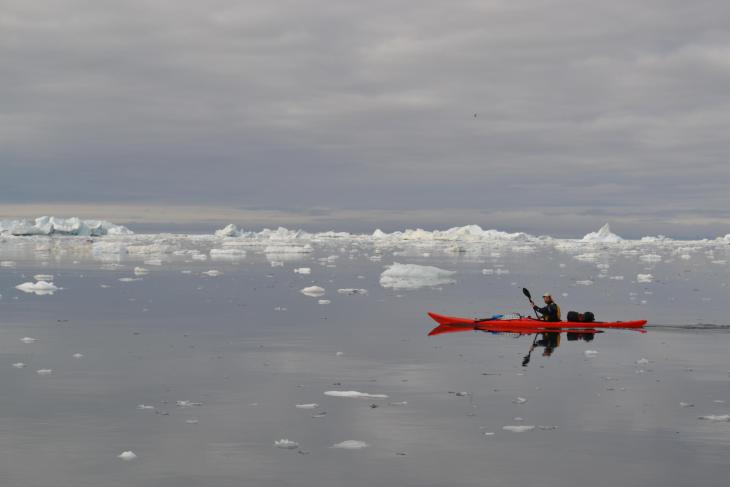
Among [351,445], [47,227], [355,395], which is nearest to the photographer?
[351,445]

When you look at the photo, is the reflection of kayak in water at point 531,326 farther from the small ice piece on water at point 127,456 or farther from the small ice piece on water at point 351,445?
the small ice piece on water at point 127,456

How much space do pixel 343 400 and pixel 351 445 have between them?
2.50 metres

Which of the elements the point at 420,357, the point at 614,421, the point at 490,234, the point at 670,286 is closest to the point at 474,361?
the point at 420,357

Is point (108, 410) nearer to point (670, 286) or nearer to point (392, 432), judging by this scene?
point (392, 432)

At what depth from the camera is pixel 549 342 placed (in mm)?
19281

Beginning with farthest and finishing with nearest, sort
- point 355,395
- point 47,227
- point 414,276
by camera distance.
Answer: point 47,227 → point 414,276 → point 355,395

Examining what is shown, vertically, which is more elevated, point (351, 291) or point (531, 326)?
point (351, 291)

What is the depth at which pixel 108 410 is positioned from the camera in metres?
10.9

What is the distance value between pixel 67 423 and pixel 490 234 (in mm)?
156289

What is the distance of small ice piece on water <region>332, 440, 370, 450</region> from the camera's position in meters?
9.16

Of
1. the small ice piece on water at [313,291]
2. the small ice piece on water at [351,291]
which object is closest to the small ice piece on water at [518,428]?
the small ice piece on water at [313,291]

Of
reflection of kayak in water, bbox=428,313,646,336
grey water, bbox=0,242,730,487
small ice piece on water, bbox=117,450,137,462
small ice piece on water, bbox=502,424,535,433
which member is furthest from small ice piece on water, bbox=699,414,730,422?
reflection of kayak in water, bbox=428,313,646,336

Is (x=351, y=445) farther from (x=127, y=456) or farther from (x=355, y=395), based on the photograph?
(x=355, y=395)

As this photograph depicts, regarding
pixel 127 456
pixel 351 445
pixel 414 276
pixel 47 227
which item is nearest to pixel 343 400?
pixel 351 445
